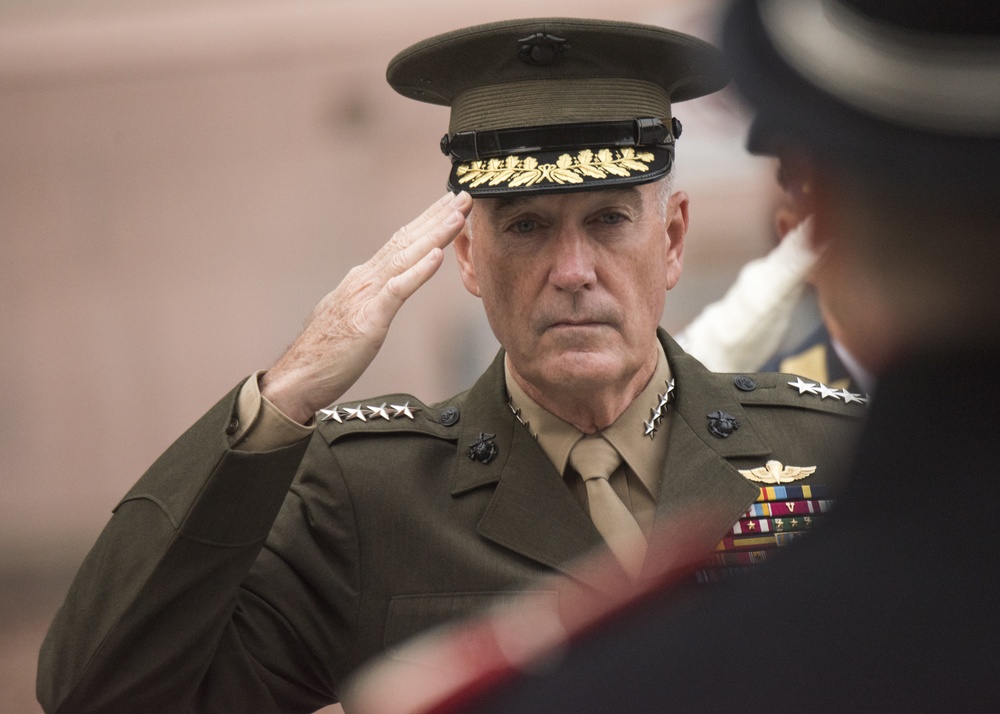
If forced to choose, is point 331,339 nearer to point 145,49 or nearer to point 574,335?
point 574,335

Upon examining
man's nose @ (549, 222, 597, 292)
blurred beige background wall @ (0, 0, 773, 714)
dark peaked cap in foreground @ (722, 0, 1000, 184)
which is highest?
dark peaked cap in foreground @ (722, 0, 1000, 184)

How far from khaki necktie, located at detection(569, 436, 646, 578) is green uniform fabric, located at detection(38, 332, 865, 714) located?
0.03 metres

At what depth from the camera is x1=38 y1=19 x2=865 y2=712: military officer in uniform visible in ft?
5.93

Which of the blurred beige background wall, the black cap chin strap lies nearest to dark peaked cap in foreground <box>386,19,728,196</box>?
the black cap chin strap

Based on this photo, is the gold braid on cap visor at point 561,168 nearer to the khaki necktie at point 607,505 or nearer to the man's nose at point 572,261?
the man's nose at point 572,261

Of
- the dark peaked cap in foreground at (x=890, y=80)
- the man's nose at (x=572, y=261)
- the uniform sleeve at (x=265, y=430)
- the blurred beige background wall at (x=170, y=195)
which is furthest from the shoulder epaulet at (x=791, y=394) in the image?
the blurred beige background wall at (x=170, y=195)

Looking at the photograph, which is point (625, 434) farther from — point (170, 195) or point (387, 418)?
point (170, 195)

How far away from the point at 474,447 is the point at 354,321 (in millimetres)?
407

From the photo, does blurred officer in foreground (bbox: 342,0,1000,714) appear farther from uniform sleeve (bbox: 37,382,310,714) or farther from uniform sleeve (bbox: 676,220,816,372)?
uniform sleeve (bbox: 676,220,816,372)

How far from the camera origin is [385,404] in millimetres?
2312

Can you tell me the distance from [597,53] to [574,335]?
0.43 m

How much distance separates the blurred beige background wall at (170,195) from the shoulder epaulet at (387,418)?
3231 mm

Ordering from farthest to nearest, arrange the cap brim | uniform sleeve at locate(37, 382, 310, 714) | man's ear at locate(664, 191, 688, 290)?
1. man's ear at locate(664, 191, 688, 290)
2. the cap brim
3. uniform sleeve at locate(37, 382, 310, 714)

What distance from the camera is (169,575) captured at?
1.77 metres
